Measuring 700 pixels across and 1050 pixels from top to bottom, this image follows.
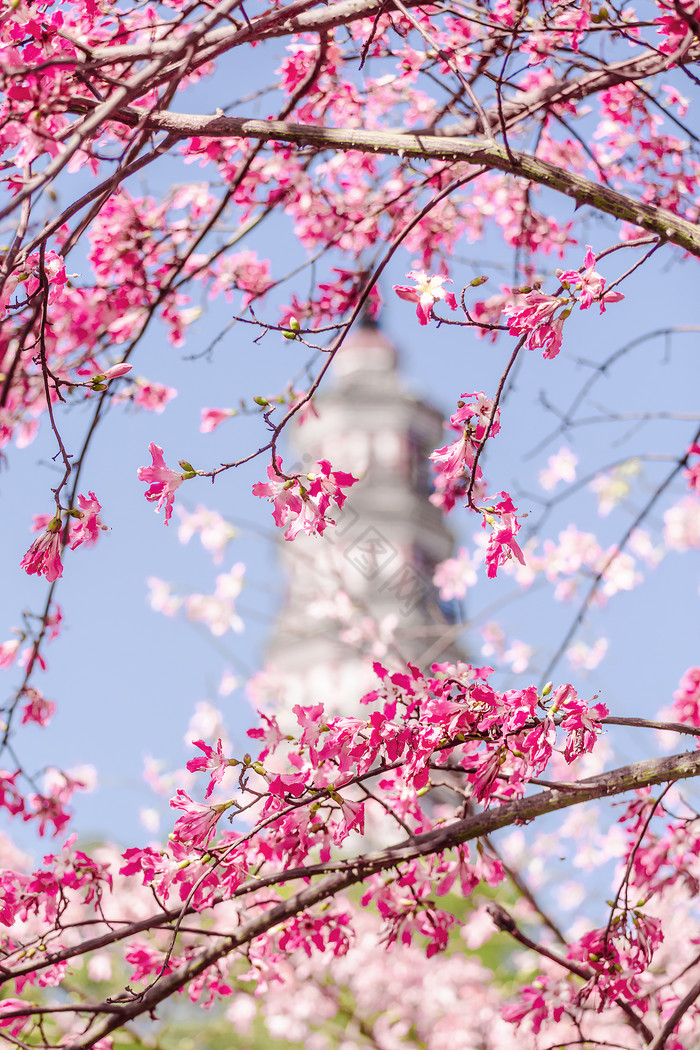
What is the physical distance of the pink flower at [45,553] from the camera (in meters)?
1.74

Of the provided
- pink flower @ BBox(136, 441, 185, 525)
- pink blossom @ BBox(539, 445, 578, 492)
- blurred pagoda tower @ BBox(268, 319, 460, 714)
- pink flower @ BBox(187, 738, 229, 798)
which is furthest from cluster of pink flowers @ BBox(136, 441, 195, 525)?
blurred pagoda tower @ BBox(268, 319, 460, 714)

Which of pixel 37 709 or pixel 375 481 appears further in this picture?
pixel 375 481

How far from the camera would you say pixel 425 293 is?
5.77 ft

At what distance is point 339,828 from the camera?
6.63ft

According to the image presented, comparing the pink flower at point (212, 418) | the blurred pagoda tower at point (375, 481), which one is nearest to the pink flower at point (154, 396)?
the pink flower at point (212, 418)

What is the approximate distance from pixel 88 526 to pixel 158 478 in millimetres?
200

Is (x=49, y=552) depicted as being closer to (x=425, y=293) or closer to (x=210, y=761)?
(x=210, y=761)

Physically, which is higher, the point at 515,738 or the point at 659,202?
the point at 659,202

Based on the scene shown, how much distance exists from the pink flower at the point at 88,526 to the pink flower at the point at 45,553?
0.11 meters

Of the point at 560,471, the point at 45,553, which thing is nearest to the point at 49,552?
the point at 45,553

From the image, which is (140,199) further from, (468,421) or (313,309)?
(468,421)

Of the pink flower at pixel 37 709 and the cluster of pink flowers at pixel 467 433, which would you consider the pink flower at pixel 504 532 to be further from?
the pink flower at pixel 37 709

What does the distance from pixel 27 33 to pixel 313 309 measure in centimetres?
142

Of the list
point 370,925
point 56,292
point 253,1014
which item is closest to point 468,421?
point 56,292
